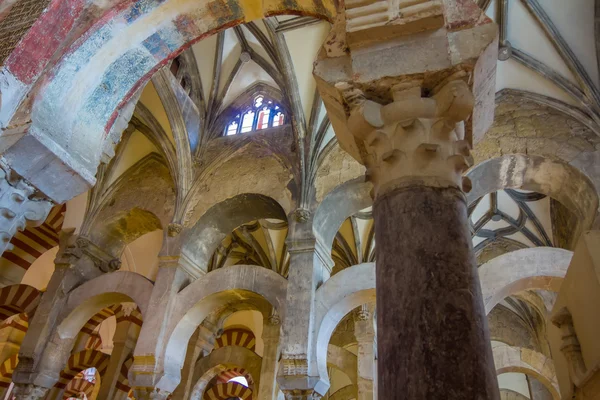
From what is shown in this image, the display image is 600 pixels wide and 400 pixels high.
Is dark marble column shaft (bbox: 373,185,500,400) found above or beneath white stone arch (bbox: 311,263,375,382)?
beneath

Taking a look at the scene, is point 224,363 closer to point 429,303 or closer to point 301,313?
point 301,313

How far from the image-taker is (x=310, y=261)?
22.9 feet

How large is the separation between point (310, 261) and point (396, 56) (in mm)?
4539

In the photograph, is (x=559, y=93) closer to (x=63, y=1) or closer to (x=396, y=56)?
(x=396, y=56)

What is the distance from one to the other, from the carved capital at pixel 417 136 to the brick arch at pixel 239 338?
1271cm

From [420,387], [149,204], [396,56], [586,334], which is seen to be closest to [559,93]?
[586,334]

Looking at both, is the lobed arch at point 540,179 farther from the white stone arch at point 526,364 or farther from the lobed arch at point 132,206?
the lobed arch at point 132,206

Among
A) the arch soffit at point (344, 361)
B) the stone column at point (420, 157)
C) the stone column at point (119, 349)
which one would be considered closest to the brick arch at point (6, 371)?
the stone column at point (119, 349)

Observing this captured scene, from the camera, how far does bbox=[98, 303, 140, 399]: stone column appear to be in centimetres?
964

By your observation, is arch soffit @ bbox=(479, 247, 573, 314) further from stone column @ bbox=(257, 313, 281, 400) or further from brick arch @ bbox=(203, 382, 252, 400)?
brick arch @ bbox=(203, 382, 252, 400)

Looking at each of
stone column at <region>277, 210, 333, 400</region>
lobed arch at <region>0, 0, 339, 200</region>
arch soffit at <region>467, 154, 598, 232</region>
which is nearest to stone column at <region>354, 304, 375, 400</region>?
stone column at <region>277, 210, 333, 400</region>

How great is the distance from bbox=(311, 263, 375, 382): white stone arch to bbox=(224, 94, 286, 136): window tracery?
3.76m

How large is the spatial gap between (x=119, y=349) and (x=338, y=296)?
6.34 m

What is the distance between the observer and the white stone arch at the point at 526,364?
8.99 meters
